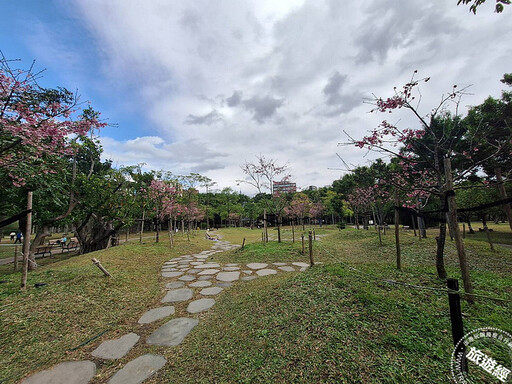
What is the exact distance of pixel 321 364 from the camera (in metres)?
1.83

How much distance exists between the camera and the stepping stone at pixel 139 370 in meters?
1.97

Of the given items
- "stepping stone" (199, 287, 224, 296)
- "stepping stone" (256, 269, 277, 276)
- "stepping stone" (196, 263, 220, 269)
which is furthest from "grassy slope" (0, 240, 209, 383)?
"stepping stone" (256, 269, 277, 276)

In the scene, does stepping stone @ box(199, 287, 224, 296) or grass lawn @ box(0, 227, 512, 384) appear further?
stepping stone @ box(199, 287, 224, 296)

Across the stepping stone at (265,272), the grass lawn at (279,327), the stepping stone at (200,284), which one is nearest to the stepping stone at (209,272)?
the stepping stone at (200,284)

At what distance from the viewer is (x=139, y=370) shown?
2.10 m

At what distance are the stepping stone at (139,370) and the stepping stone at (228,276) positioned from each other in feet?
8.67

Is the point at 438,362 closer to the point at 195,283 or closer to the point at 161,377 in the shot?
the point at 161,377

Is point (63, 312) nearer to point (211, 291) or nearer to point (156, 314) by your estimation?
point (156, 314)

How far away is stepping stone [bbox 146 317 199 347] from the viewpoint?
8.51 ft

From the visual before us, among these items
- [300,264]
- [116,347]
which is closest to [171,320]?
[116,347]

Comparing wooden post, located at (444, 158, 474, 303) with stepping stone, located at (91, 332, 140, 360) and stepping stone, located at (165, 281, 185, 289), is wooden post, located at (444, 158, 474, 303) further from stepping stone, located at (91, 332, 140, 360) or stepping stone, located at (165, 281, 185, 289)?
stepping stone, located at (165, 281, 185, 289)

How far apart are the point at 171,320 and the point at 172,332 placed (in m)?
0.37

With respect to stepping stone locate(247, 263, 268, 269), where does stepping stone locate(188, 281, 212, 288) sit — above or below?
below

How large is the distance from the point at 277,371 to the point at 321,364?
410 millimetres
